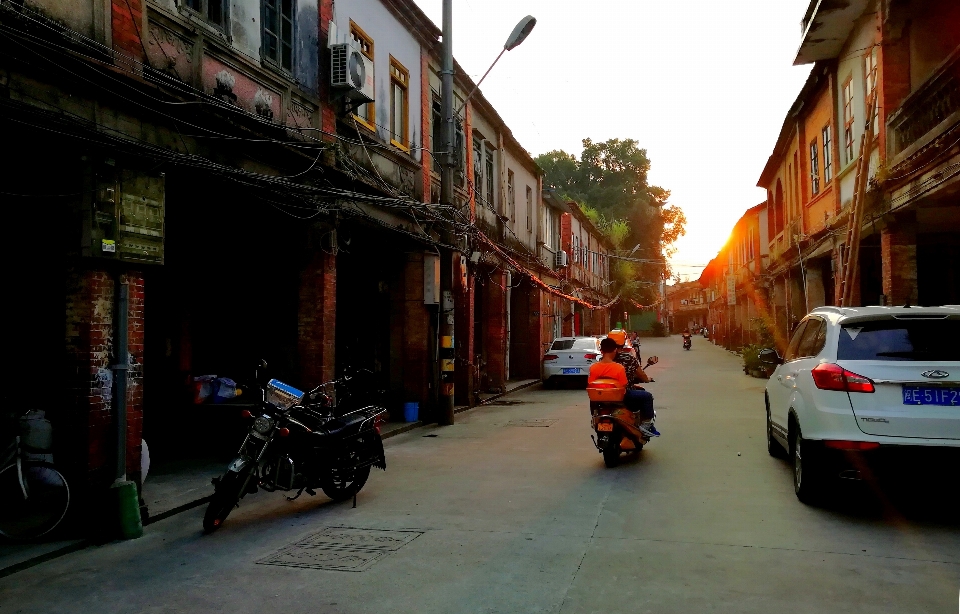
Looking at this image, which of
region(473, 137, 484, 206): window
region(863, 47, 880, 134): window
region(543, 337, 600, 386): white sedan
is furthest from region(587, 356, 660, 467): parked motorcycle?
region(543, 337, 600, 386): white sedan

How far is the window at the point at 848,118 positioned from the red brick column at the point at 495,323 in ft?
30.8

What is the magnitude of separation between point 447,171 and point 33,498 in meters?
9.13

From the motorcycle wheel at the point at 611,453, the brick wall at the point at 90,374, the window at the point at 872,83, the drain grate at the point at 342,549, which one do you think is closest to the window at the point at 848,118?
the window at the point at 872,83

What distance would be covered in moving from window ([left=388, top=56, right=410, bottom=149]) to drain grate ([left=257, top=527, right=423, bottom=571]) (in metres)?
8.89

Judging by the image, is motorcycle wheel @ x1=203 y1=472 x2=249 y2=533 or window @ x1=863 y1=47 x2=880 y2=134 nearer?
motorcycle wheel @ x1=203 y1=472 x2=249 y2=533

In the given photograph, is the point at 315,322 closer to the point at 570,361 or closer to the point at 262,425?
the point at 262,425

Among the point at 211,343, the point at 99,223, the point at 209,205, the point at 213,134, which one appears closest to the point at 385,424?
the point at 211,343

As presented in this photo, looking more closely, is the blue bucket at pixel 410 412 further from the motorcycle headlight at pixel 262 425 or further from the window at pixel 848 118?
the window at pixel 848 118

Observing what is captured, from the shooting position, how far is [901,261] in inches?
511

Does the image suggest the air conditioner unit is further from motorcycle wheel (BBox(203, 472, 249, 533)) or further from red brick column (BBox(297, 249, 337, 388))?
motorcycle wheel (BBox(203, 472, 249, 533))

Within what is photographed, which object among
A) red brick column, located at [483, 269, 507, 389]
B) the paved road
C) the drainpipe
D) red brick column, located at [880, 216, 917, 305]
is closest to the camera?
the paved road

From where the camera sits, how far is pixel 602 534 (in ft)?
19.3

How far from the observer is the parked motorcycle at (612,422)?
29.2 ft

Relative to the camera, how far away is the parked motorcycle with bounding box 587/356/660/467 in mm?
8906
